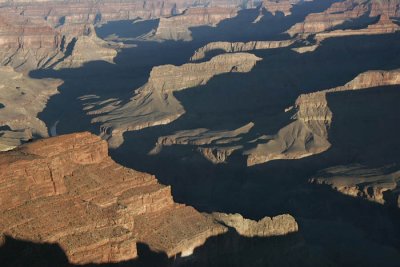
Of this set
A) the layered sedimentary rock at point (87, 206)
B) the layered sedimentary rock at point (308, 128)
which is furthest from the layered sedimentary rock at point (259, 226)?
the layered sedimentary rock at point (308, 128)

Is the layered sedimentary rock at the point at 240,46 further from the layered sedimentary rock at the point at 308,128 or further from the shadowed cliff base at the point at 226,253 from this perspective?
the shadowed cliff base at the point at 226,253

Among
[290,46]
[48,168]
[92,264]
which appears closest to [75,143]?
[48,168]

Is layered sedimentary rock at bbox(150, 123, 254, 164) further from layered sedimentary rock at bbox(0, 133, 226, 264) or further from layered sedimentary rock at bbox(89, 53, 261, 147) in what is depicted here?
layered sedimentary rock at bbox(0, 133, 226, 264)

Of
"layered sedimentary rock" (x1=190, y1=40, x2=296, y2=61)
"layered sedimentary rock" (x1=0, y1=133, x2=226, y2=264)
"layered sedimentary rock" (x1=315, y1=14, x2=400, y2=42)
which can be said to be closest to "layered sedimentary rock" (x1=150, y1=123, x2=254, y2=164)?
"layered sedimentary rock" (x1=0, y1=133, x2=226, y2=264)

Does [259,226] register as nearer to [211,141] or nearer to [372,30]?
[211,141]

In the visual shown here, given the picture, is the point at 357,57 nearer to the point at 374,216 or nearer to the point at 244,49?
the point at 244,49

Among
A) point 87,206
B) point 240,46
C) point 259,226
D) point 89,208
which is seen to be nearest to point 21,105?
point 240,46
